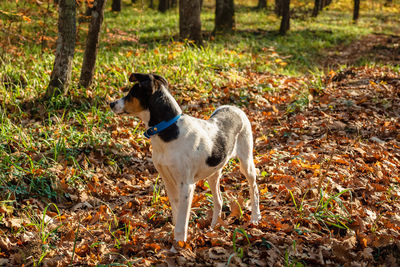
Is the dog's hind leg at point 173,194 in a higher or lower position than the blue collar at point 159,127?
lower

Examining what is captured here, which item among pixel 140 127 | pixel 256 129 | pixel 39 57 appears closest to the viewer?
pixel 140 127

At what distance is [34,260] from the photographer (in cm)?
344

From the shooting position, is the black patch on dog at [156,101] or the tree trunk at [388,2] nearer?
the black patch on dog at [156,101]

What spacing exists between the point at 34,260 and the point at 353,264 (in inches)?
130

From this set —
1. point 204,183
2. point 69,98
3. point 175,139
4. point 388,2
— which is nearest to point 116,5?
point 69,98

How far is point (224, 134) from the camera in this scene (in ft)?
12.1

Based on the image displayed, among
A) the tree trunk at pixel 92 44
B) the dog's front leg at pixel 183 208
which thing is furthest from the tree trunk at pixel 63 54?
the dog's front leg at pixel 183 208

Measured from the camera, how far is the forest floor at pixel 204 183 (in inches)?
142

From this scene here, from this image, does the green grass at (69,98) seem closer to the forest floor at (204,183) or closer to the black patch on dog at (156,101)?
the forest floor at (204,183)

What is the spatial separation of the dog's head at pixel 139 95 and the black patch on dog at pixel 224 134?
854 mm

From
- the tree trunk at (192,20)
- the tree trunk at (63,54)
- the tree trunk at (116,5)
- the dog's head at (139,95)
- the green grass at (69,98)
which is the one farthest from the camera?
the tree trunk at (116,5)

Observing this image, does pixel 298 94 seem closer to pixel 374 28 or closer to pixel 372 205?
pixel 372 205

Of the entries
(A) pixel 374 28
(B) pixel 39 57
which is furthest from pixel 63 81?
(A) pixel 374 28

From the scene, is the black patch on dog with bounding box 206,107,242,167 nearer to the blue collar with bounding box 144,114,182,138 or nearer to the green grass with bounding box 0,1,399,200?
the blue collar with bounding box 144,114,182,138
